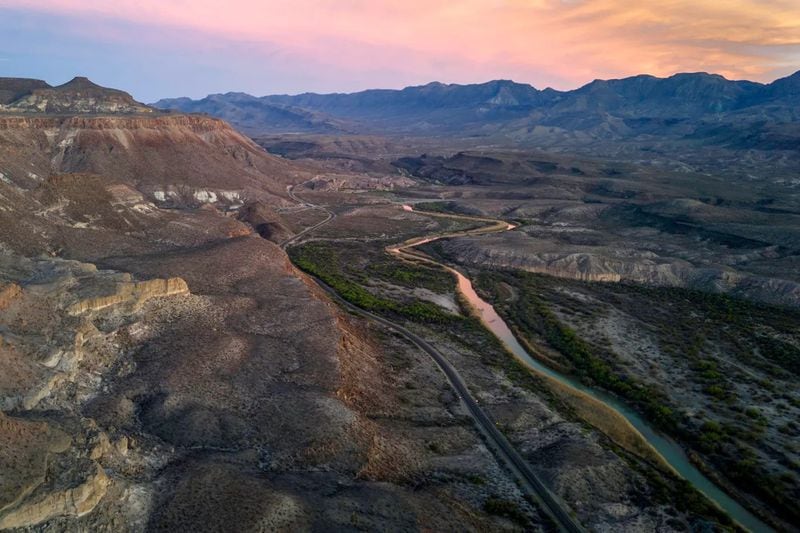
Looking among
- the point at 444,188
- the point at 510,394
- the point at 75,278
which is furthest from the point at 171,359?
the point at 444,188

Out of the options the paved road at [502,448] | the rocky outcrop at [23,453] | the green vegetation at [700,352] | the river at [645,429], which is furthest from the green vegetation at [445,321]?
the rocky outcrop at [23,453]

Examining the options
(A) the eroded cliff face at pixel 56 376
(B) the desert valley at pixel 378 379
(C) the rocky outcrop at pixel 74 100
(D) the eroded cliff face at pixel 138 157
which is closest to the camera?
(A) the eroded cliff face at pixel 56 376

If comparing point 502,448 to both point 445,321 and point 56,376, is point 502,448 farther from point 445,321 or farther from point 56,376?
point 56,376

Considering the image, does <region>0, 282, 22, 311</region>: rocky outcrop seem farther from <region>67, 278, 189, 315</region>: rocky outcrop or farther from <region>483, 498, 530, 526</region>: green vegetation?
<region>483, 498, 530, 526</region>: green vegetation

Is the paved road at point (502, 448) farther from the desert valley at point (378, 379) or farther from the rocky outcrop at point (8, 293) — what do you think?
the rocky outcrop at point (8, 293)

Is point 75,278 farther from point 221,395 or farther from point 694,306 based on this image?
point 694,306

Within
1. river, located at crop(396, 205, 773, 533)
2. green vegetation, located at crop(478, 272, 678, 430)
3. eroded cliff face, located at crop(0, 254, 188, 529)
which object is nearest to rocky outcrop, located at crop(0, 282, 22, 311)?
eroded cliff face, located at crop(0, 254, 188, 529)

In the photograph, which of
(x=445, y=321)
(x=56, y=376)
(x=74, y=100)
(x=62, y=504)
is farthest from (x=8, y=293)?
(x=74, y=100)

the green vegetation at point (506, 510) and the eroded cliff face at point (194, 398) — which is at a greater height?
the eroded cliff face at point (194, 398)
